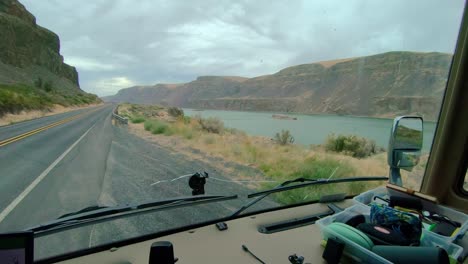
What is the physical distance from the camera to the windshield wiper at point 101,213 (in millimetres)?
1680

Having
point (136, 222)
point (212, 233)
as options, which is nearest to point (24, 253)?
point (212, 233)

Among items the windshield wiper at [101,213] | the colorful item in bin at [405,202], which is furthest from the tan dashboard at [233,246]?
the colorful item in bin at [405,202]

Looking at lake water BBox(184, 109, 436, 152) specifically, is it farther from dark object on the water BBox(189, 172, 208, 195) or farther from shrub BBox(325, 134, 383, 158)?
dark object on the water BBox(189, 172, 208, 195)

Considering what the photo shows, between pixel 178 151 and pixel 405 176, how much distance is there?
534cm

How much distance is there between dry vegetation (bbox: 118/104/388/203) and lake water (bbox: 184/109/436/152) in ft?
1.87

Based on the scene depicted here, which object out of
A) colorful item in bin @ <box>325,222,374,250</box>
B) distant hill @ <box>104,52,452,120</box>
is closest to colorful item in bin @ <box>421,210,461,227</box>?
colorful item in bin @ <box>325,222,374,250</box>

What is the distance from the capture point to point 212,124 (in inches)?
495

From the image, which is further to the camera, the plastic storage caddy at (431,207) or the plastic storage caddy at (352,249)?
the plastic storage caddy at (431,207)

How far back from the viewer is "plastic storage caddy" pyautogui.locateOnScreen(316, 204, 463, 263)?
5.25 ft

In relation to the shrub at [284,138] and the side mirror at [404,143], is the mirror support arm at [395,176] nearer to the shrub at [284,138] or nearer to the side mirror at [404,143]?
the side mirror at [404,143]

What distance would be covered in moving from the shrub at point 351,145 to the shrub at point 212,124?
4.47 m

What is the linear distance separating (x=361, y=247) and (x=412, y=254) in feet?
0.90

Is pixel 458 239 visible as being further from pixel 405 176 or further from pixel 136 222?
pixel 136 222

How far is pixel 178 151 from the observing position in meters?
7.48
